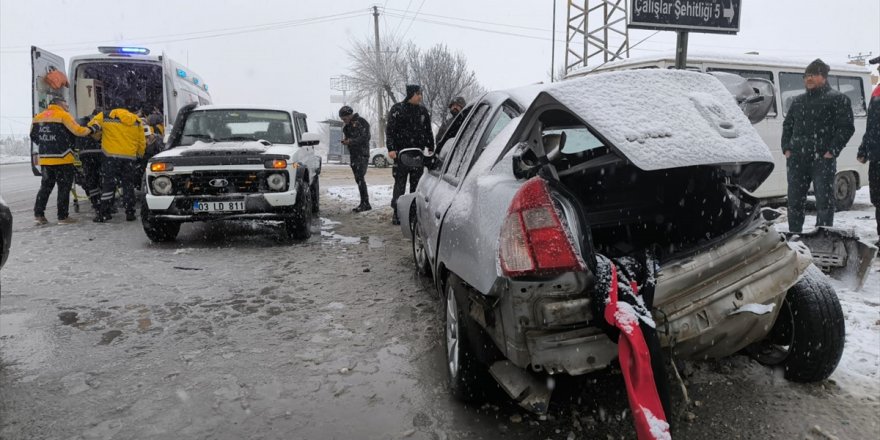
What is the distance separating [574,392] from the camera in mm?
2631

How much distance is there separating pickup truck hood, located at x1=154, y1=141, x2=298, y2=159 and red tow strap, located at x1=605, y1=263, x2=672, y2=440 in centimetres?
523

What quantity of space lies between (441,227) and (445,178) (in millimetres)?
744

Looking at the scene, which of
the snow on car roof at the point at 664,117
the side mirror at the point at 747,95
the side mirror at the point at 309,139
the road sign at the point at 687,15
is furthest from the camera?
the side mirror at the point at 309,139

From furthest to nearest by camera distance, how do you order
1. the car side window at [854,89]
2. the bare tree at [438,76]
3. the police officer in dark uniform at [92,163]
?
the bare tree at [438,76] < the police officer in dark uniform at [92,163] < the car side window at [854,89]

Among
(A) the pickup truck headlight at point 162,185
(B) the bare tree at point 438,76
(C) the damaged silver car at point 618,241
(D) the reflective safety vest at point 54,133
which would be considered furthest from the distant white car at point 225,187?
(B) the bare tree at point 438,76

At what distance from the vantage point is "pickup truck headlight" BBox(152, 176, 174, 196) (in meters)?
6.05

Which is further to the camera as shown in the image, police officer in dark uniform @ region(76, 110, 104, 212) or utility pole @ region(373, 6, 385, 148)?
utility pole @ region(373, 6, 385, 148)

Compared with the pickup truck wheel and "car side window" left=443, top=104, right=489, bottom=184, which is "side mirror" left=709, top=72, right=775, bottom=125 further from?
the pickup truck wheel

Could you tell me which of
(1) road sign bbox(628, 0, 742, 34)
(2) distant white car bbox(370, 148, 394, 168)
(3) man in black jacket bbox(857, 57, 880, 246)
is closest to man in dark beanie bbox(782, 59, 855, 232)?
(3) man in black jacket bbox(857, 57, 880, 246)

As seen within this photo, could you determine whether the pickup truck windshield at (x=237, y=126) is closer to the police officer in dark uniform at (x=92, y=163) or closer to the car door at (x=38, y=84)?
the police officer in dark uniform at (x=92, y=163)

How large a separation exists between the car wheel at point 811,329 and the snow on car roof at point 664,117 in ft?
2.80

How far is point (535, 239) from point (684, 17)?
3.91m

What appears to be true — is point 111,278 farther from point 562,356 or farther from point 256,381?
point 562,356

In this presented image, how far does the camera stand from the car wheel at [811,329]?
8.15 feet
